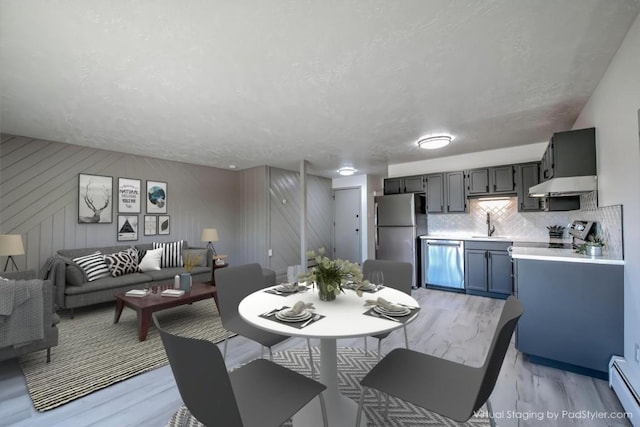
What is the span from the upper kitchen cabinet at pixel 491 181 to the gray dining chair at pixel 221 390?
14.2ft

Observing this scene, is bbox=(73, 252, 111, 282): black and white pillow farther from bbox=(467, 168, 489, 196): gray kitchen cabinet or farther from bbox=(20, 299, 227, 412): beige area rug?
bbox=(467, 168, 489, 196): gray kitchen cabinet

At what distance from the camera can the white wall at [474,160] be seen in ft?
14.0

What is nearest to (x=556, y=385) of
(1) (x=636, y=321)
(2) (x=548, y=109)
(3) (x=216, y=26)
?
(1) (x=636, y=321)

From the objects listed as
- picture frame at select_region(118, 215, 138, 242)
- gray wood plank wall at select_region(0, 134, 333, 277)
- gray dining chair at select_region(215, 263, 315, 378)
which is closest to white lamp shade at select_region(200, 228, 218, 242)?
gray wood plank wall at select_region(0, 134, 333, 277)

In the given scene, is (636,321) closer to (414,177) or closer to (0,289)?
(414,177)

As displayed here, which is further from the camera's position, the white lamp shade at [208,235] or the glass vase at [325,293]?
the white lamp shade at [208,235]

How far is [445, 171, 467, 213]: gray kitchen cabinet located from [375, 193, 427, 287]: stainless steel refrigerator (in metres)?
0.48

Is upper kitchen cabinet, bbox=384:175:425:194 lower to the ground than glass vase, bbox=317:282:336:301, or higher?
higher

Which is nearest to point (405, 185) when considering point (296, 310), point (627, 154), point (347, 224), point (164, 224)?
point (347, 224)

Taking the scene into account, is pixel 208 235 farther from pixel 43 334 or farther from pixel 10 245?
pixel 43 334

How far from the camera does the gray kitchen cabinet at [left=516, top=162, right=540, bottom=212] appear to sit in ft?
13.3

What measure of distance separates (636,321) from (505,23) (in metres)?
2.07

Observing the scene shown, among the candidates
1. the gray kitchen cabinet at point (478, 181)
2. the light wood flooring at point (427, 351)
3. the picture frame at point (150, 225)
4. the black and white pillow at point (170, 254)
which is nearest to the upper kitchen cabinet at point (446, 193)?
the gray kitchen cabinet at point (478, 181)

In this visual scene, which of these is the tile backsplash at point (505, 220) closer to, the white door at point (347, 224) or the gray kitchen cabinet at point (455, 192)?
the gray kitchen cabinet at point (455, 192)
